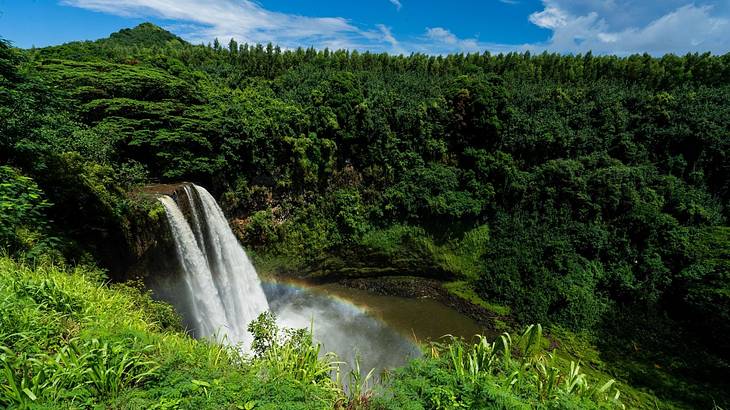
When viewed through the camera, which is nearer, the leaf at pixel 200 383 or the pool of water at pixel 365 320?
the leaf at pixel 200 383

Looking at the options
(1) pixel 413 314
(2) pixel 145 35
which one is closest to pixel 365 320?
(1) pixel 413 314

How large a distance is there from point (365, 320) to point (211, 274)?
6.00 meters

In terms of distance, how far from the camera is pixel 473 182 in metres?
17.0

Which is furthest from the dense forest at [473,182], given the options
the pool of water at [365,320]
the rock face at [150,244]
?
the pool of water at [365,320]

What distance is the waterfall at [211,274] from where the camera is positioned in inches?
365

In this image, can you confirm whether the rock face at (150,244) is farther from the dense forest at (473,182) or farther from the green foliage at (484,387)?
the green foliage at (484,387)

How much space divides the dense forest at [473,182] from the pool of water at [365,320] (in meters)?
1.32

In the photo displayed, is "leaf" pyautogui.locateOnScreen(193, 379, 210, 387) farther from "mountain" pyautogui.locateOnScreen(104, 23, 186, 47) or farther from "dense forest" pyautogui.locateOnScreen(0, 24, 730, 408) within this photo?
"mountain" pyautogui.locateOnScreen(104, 23, 186, 47)

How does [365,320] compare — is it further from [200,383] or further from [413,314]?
[200,383]

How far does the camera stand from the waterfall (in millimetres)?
9266

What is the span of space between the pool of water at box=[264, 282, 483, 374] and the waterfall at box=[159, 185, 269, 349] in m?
1.50

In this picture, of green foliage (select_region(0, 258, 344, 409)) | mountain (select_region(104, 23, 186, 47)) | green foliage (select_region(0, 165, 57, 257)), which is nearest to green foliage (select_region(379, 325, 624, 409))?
green foliage (select_region(0, 258, 344, 409))

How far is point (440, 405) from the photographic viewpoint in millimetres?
4180

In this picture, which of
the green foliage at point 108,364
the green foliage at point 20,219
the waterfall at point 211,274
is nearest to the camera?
the green foliage at point 108,364
